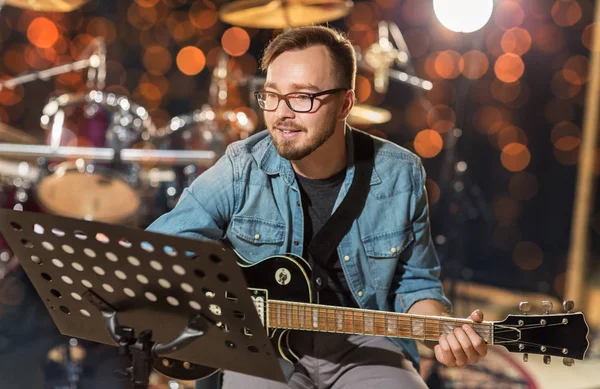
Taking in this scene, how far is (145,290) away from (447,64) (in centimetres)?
421

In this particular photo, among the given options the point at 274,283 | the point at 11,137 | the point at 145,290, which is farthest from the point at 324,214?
the point at 11,137

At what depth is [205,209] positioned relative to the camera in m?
2.09

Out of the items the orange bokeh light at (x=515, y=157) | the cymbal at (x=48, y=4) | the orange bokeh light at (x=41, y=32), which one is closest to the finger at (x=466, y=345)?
the cymbal at (x=48, y=4)

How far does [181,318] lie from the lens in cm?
162

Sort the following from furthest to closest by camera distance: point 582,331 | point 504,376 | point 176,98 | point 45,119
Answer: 1. point 176,98
2. point 45,119
3. point 504,376
4. point 582,331

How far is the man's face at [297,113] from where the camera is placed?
204cm

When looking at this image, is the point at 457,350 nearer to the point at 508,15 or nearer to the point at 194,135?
the point at 194,135

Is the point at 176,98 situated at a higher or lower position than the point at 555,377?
higher

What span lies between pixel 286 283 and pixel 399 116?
375cm

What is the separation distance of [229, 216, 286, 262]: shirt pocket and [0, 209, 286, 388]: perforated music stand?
0.49m

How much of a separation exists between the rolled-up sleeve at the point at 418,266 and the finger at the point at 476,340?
1.08ft

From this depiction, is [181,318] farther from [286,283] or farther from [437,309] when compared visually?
[437,309]

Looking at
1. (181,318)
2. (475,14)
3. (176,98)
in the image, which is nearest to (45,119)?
(176,98)

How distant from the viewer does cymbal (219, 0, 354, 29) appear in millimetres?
4043
